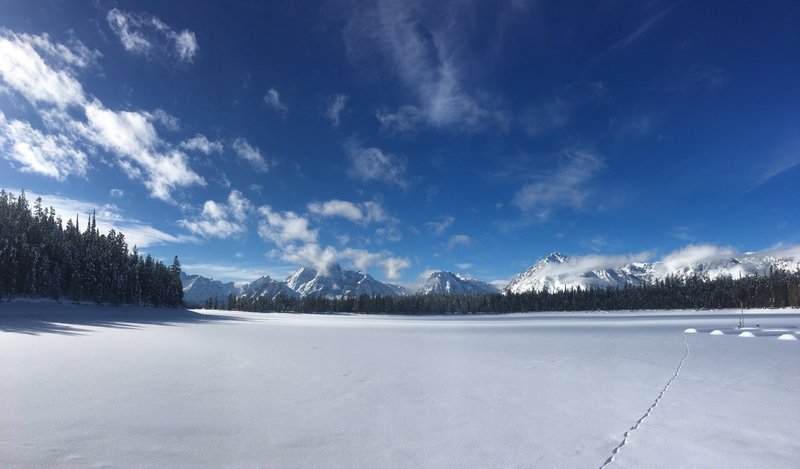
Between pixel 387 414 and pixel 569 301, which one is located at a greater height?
pixel 387 414

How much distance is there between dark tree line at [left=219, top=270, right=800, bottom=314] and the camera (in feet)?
403

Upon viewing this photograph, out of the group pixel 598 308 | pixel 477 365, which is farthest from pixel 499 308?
pixel 477 365

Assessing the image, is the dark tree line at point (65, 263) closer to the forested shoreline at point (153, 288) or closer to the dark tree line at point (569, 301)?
the forested shoreline at point (153, 288)

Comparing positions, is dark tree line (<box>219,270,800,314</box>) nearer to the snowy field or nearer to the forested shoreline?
the forested shoreline

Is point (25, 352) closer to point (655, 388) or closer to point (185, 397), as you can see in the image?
point (185, 397)

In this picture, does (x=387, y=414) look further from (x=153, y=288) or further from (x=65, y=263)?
(x=153, y=288)

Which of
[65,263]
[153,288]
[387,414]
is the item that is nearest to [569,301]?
[153,288]

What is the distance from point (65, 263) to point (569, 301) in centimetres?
14673

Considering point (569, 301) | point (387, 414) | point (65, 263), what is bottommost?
point (569, 301)

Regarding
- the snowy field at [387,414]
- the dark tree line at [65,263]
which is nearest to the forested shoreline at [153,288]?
the dark tree line at [65,263]

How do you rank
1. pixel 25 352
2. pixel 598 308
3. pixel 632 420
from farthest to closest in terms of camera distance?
1. pixel 598 308
2. pixel 25 352
3. pixel 632 420

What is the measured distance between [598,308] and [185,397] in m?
158

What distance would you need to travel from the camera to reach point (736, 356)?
56.5 ft

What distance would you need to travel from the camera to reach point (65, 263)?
6253cm
